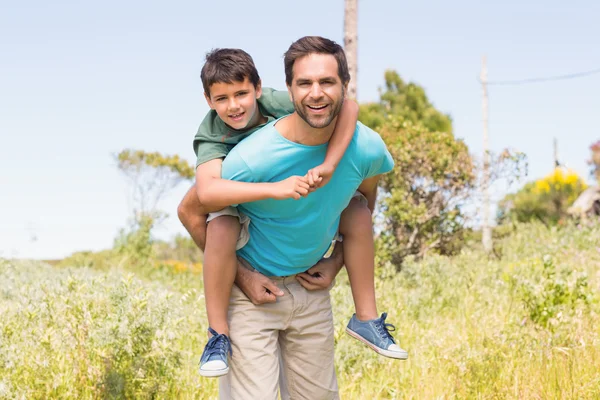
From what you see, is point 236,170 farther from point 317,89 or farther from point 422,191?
point 422,191

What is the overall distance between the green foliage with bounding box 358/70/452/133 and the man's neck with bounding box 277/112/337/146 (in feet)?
51.2

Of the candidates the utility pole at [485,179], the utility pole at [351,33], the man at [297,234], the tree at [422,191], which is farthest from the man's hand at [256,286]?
the utility pole at [485,179]

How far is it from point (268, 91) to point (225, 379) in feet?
4.15

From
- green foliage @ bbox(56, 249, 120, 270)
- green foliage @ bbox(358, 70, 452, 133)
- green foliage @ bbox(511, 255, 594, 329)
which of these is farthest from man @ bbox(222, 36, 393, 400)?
green foliage @ bbox(358, 70, 452, 133)

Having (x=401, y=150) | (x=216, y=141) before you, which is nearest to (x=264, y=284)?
(x=216, y=141)

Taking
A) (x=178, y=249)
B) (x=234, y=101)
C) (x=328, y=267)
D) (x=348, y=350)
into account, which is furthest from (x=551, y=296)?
(x=178, y=249)

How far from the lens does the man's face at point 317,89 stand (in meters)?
2.67

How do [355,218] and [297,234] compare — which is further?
[355,218]

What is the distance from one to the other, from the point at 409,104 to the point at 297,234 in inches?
652

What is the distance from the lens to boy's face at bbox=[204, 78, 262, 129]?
288cm

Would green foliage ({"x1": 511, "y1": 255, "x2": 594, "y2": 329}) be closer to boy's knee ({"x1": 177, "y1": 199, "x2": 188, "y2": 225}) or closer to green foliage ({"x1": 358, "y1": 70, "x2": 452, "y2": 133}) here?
boy's knee ({"x1": 177, "y1": 199, "x2": 188, "y2": 225})

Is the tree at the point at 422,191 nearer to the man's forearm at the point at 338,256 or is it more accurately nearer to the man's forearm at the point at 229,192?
the man's forearm at the point at 338,256

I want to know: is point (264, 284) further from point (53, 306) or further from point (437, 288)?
point (437, 288)

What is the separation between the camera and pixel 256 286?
2963 mm
